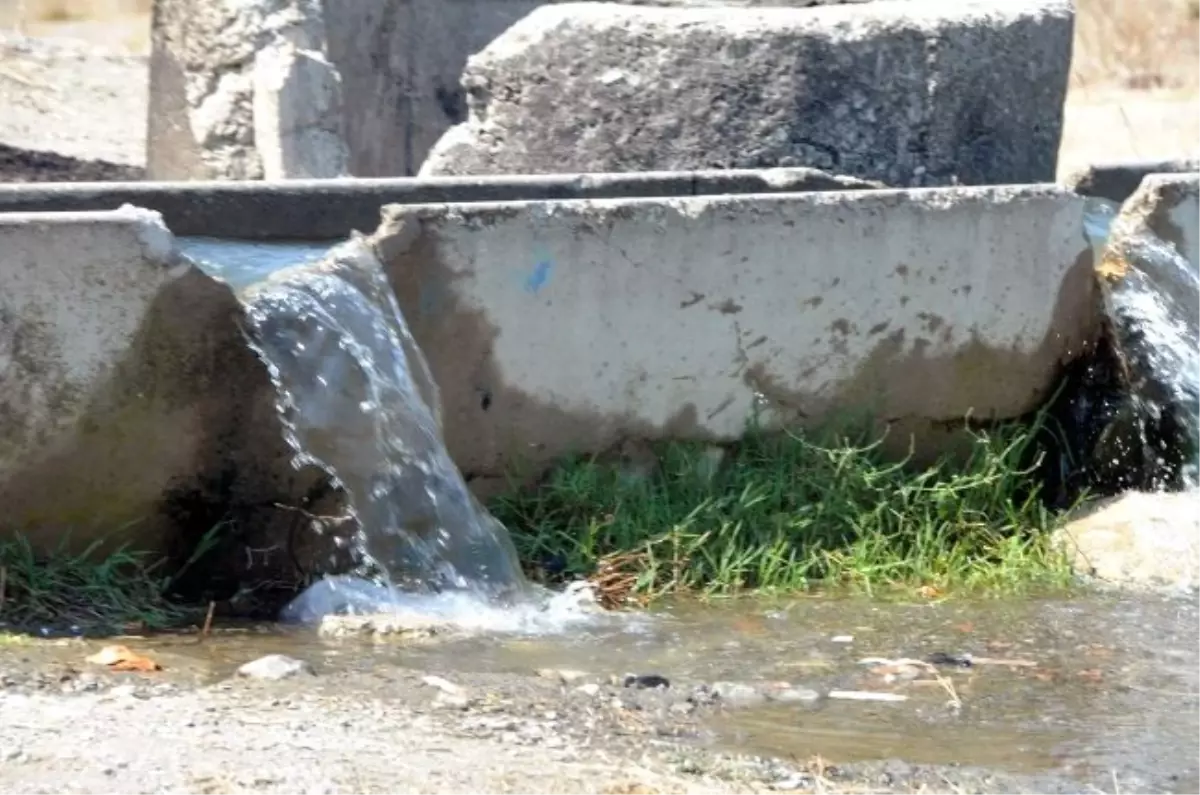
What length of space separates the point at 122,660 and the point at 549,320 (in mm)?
1353

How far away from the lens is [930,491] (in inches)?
200

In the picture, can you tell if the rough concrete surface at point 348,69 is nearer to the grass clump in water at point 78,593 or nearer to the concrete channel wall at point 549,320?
the concrete channel wall at point 549,320

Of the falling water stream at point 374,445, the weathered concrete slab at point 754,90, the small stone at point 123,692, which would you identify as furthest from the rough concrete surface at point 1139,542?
the small stone at point 123,692

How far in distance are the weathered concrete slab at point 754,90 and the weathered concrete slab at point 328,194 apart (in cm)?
23

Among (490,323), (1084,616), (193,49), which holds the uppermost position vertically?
(193,49)

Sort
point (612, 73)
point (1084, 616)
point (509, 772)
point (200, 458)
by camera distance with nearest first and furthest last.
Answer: point (509, 772) < point (200, 458) < point (1084, 616) < point (612, 73)

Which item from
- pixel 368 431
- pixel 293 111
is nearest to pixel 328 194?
pixel 368 431

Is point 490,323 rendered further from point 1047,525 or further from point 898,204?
point 1047,525

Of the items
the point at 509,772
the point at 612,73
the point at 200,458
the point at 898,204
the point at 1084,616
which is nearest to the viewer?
the point at 509,772

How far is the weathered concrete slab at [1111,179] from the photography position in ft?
20.0

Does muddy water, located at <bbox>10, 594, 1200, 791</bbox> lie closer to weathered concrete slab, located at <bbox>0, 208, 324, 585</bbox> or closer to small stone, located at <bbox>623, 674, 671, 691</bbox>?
small stone, located at <bbox>623, 674, 671, 691</bbox>

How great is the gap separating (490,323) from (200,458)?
0.70 meters

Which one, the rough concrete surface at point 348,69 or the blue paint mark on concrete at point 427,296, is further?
the rough concrete surface at point 348,69

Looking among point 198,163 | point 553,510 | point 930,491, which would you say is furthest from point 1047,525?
point 198,163
